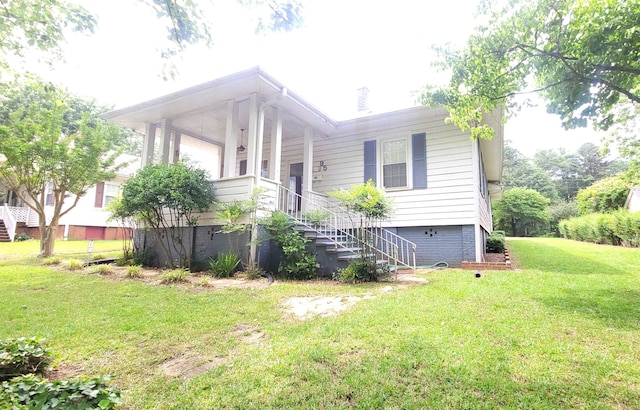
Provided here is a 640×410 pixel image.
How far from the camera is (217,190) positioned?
7.95 meters

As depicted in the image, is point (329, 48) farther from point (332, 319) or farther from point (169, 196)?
point (169, 196)

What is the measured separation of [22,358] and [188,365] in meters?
1.16

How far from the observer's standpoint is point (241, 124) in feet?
33.6

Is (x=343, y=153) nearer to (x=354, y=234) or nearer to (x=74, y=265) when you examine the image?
(x=354, y=234)

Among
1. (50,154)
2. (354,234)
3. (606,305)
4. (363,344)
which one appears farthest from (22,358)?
(50,154)

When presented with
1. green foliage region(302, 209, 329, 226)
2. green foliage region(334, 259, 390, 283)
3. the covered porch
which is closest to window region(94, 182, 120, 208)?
the covered porch

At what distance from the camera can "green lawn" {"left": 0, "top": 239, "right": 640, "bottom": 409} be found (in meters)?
2.14

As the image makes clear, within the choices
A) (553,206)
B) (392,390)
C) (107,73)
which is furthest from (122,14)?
(553,206)

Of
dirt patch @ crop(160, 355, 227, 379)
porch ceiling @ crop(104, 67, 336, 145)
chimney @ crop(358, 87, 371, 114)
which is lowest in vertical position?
dirt patch @ crop(160, 355, 227, 379)

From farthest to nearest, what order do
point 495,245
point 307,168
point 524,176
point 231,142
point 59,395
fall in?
point 524,176
point 495,245
point 307,168
point 231,142
point 59,395

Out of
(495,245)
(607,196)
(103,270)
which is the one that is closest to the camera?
(103,270)

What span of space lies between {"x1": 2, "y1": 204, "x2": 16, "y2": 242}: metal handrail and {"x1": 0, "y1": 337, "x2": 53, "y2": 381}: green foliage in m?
19.1

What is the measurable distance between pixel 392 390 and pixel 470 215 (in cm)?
682

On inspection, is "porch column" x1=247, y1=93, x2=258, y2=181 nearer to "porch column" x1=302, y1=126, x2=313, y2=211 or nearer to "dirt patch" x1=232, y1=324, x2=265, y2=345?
"porch column" x1=302, y1=126, x2=313, y2=211
